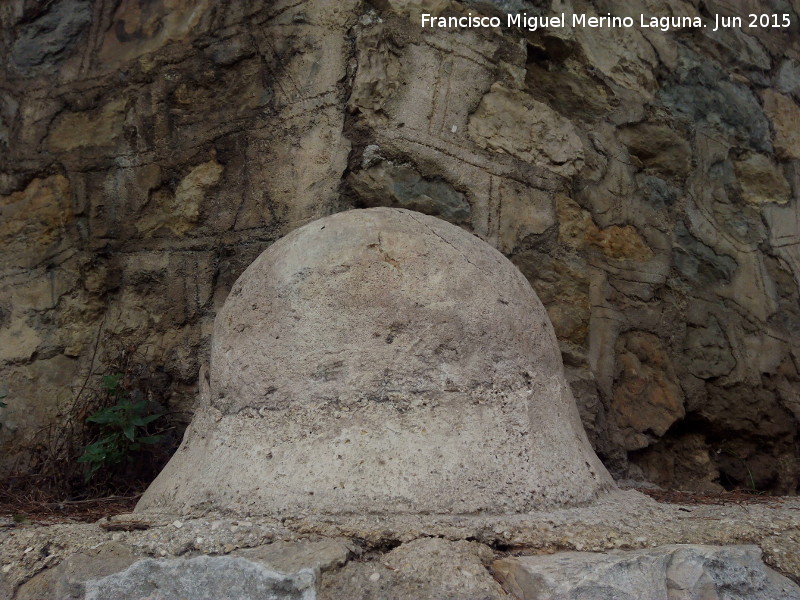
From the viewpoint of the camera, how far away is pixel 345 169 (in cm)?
274

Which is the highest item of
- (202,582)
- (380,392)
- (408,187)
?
(408,187)

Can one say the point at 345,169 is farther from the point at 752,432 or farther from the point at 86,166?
the point at 752,432

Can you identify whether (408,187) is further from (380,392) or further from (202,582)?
(202,582)

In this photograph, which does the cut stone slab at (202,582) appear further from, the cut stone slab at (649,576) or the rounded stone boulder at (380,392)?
the cut stone slab at (649,576)

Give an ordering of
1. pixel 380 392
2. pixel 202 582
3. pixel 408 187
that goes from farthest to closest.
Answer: pixel 408 187
pixel 380 392
pixel 202 582

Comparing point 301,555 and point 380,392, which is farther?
point 380,392

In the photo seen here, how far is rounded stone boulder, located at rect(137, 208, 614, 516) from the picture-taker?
1.88 m

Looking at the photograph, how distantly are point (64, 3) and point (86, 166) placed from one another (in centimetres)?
83

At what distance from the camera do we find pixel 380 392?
6.48 feet

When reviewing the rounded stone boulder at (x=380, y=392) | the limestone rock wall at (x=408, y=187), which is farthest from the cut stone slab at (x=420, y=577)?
the limestone rock wall at (x=408, y=187)

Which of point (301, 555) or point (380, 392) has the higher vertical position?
point (380, 392)

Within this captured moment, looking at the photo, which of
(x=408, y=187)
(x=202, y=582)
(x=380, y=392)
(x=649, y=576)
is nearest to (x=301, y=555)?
(x=202, y=582)

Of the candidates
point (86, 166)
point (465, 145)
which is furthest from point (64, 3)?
point (465, 145)

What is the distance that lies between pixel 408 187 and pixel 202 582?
1.54 m
